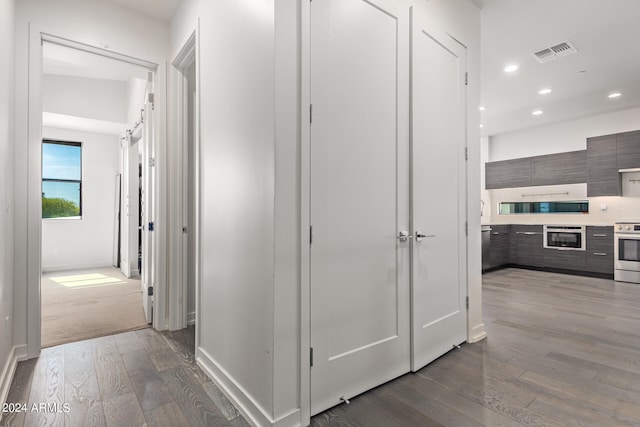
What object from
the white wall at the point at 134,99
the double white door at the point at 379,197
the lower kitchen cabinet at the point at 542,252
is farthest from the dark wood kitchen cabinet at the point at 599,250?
the white wall at the point at 134,99

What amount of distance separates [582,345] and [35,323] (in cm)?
422

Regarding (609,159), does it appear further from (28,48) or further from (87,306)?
(87,306)

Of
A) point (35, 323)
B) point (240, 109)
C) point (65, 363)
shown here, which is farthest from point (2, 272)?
point (240, 109)

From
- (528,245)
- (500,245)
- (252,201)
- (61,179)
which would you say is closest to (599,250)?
(528,245)

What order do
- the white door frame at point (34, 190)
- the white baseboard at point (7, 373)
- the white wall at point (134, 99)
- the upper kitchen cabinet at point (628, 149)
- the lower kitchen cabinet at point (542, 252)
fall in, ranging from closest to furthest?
the white baseboard at point (7, 373), the white door frame at point (34, 190), the white wall at point (134, 99), the upper kitchen cabinet at point (628, 149), the lower kitchen cabinet at point (542, 252)

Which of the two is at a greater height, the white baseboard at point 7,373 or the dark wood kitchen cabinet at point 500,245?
the dark wood kitchen cabinet at point 500,245

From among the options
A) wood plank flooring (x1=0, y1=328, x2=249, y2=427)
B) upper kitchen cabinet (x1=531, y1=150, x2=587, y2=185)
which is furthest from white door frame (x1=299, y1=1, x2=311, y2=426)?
upper kitchen cabinet (x1=531, y1=150, x2=587, y2=185)

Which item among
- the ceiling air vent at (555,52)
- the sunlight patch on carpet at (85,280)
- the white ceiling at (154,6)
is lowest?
the sunlight patch on carpet at (85,280)

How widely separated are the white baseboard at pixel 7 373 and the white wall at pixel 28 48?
122mm

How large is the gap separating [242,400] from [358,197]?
1300 mm

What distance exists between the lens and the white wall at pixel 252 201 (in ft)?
5.21

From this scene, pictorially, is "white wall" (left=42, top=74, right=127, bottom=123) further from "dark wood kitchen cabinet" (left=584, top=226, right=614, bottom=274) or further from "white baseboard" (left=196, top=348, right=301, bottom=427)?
"dark wood kitchen cabinet" (left=584, top=226, right=614, bottom=274)

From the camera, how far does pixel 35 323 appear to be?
2.43 meters

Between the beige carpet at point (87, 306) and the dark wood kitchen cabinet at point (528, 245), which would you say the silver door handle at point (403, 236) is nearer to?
the beige carpet at point (87, 306)
